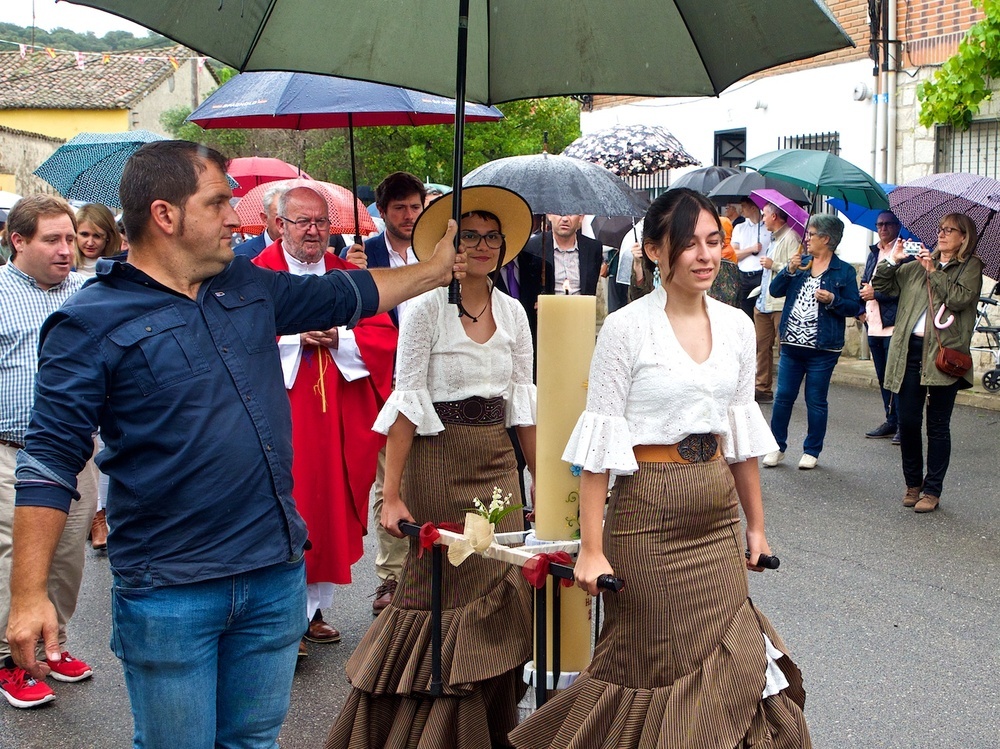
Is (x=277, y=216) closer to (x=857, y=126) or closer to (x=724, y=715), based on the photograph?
(x=724, y=715)

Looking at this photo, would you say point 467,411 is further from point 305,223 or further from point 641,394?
point 305,223

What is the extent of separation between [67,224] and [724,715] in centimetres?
350

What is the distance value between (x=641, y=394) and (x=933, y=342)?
4464 mm

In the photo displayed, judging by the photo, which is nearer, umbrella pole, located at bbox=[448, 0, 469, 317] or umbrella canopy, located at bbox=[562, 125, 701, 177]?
umbrella pole, located at bbox=[448, 0, 469, 317]

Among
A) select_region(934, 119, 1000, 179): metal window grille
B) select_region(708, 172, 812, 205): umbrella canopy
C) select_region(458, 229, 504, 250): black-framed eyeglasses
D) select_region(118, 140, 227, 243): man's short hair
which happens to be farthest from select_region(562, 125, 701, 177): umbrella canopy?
select_region(118, 140, 227, 243): man's short hair

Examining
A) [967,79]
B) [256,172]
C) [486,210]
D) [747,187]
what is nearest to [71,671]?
[486,210]

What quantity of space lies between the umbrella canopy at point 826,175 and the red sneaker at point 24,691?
22.2 feet

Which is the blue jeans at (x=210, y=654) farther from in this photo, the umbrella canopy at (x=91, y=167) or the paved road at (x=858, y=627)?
the umbrella canopy at (x=91, y=167)

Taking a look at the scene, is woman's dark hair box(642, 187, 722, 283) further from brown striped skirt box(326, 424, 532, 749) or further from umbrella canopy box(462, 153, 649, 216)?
umbrella canopy box(462, 153, 649, 216)

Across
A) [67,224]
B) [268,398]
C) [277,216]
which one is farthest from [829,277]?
[268,398]

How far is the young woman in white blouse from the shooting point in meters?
3.05

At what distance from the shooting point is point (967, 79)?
39.1 ft

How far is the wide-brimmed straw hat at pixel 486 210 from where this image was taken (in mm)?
3699

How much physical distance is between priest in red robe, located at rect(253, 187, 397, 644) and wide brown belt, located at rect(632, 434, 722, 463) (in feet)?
7.00
